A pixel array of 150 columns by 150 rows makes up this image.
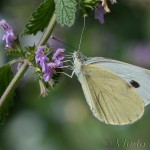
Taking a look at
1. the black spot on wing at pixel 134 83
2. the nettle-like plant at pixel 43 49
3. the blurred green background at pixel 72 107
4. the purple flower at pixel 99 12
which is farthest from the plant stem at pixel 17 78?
the blurred green background at pixel 72 107

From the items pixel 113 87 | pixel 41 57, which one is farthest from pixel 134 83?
pixel 41 57

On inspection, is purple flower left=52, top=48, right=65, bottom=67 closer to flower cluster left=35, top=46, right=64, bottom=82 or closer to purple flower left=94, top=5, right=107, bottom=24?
flower cluster left=35, top=46, right=64, bottom=82

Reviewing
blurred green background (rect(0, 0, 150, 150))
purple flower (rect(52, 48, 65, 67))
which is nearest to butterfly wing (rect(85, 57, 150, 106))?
purple flower (rect(52, 48, 65, 67))

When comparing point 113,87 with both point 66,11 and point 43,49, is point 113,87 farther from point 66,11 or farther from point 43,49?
point 66,11

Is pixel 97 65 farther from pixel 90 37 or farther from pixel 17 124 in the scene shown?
pixel 90 37

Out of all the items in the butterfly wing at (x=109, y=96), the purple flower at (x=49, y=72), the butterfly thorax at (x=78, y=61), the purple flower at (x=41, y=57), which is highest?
the purple flower at (x=41, y=57)

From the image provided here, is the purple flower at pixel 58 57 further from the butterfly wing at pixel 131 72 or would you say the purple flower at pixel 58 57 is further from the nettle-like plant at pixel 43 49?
the butterfly wing at pixel 131 72

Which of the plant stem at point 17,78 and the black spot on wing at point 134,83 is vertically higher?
the plant stem at point 17,78
